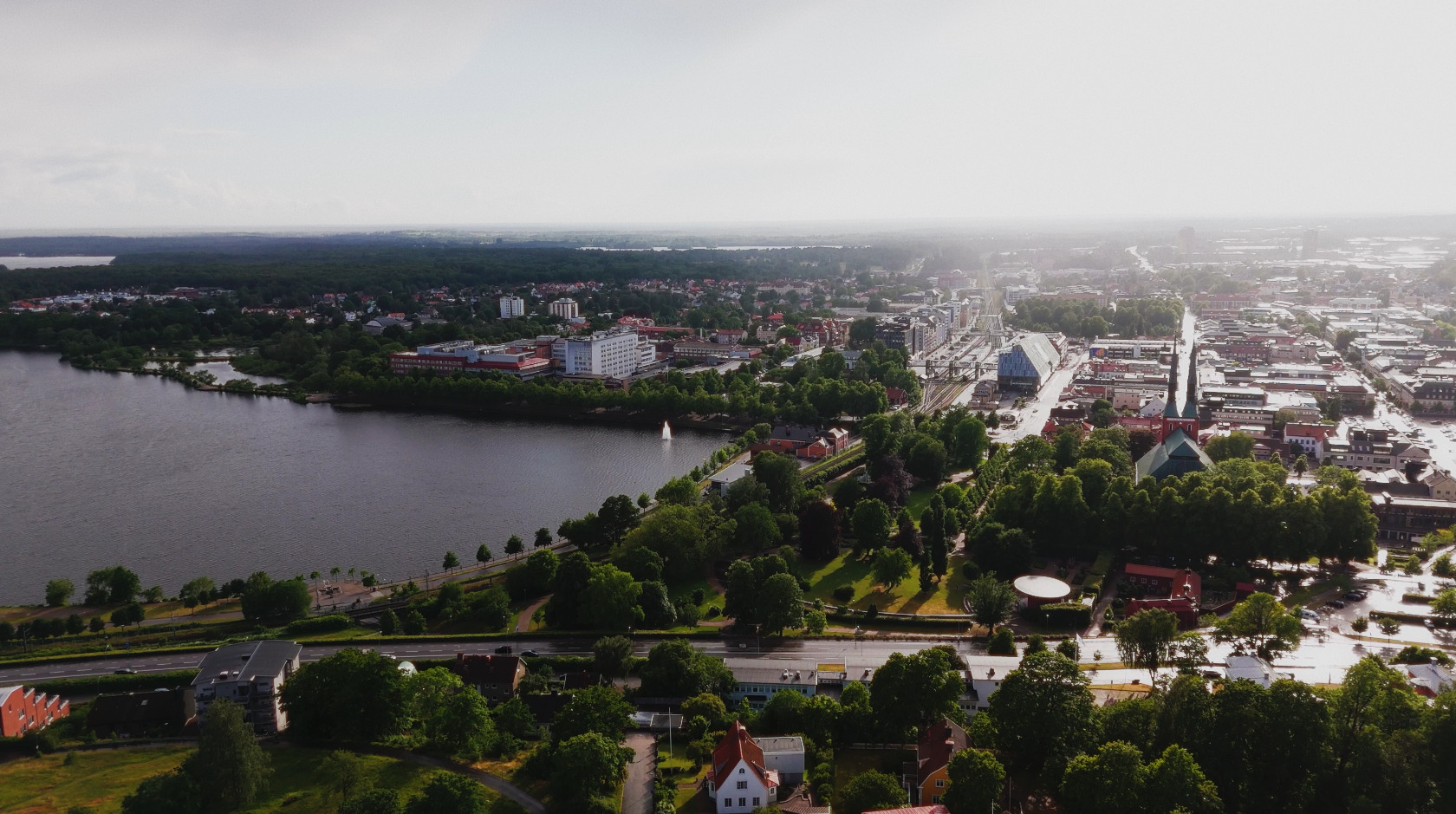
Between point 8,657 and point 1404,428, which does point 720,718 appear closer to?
point 8,657

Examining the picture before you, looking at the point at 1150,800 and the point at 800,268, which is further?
the point at 800,268

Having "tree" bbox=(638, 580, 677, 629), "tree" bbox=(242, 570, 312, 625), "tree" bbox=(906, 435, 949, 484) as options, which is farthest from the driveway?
"tree" bbox=(906, 435, 949, 484)

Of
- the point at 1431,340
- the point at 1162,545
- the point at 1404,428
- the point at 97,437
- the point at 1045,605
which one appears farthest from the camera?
the point at 1431,340

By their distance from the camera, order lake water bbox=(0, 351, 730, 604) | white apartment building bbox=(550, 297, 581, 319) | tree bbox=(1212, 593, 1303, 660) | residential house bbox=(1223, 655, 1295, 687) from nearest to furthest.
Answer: residential house bbox=(1223, 655, 1295, 687), tree bbox=(1212, 593, 1303, 660), lake water bbox=(0, 351, 730, 604), white apartment building bbox=(550, 297, 581, 319)

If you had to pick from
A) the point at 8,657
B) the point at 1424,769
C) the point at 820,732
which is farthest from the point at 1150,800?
the point at 8,657

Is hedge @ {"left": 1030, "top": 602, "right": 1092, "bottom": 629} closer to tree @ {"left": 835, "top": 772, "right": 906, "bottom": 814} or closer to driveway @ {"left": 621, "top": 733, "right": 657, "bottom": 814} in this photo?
tree @ {"left": 835, "top": 772, "right": 906, "bottom": 814}

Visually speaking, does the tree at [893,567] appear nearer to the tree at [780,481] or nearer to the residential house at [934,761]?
the tree at [780,481]

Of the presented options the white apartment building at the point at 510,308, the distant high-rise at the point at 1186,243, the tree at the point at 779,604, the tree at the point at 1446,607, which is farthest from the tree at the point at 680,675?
the distant high-rise at the point at 1186,243
